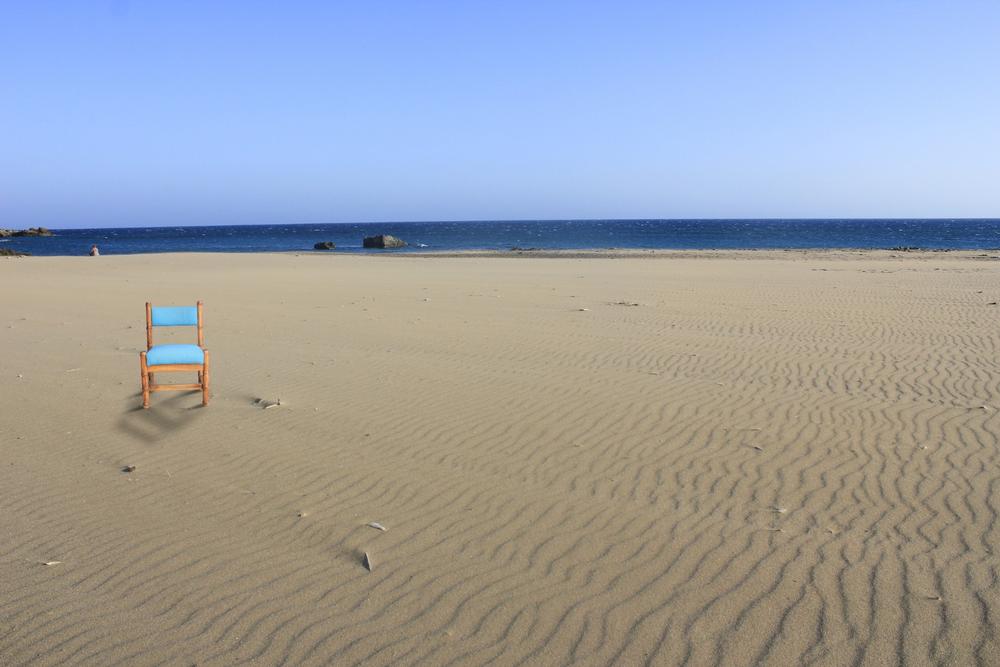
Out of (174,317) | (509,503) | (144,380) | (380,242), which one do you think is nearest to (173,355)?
(144,380)

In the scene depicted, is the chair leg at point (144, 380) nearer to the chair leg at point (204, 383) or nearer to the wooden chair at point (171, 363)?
the wooden chair at point (171, 363)

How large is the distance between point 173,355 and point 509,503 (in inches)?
169

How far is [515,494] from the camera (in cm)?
566

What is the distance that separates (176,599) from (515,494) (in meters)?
2.44

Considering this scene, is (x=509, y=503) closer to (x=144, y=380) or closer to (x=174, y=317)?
(x=144, y=380)

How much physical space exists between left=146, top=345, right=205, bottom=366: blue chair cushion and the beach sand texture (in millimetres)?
564

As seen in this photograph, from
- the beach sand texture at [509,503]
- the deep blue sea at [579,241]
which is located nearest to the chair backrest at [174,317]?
the beach sand texture at [509,503]

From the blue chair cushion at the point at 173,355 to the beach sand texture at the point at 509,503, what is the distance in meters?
0.56

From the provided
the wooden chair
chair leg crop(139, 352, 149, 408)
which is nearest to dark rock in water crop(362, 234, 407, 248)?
the wooden chair

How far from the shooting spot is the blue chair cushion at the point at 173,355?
7750mm

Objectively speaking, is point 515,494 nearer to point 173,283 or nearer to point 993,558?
point 993,558

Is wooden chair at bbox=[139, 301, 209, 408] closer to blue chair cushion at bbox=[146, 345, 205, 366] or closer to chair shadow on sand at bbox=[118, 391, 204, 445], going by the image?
blue chair cushion at bbox=[146, 345, 205, 366]

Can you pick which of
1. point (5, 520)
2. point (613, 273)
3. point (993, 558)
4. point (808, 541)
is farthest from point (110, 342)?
point (613, 273)

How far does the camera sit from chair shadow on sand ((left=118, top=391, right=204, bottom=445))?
7211 millimetres
